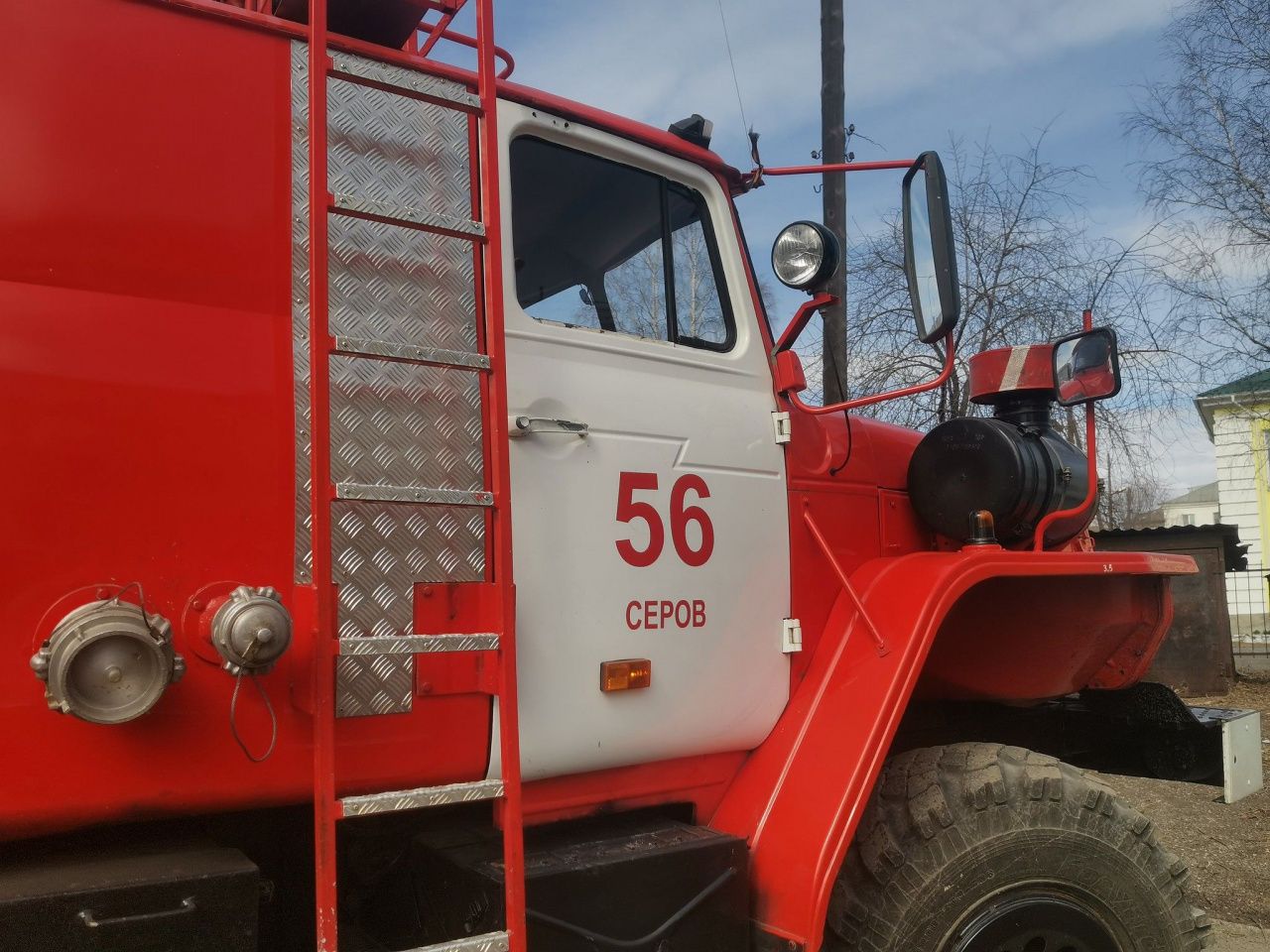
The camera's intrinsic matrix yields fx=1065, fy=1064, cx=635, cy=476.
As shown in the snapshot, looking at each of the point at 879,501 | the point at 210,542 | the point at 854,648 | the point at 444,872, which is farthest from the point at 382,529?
the point at 879,501

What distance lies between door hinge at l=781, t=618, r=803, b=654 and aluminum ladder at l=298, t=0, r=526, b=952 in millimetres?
973

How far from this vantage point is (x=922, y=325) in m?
2.88

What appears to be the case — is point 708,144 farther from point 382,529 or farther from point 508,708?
point 508,708

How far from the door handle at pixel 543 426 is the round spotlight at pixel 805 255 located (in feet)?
2.81

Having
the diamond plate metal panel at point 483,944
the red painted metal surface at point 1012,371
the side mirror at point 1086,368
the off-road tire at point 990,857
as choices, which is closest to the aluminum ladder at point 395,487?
the diamond plate metal panel at point 483,944

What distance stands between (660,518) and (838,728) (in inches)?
29.2

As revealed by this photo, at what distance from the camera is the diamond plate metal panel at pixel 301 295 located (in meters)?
2.20

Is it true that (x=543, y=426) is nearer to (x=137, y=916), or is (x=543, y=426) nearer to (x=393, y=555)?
(x=393, y=555)

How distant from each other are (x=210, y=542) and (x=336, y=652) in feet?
1.15

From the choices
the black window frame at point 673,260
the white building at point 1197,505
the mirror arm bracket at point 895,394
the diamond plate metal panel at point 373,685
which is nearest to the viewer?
the diamond plate metal panel at point 373,685

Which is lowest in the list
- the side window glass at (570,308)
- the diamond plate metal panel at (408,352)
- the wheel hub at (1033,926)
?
the wheel hub at (1033,926)

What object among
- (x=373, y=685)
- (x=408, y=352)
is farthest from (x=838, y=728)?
(x=408, y=352)

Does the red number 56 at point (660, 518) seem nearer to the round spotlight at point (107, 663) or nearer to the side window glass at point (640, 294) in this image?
the side window glass at point (640, 294)

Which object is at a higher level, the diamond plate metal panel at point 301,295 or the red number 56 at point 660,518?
the diamond plate metal panel at point 301,295
